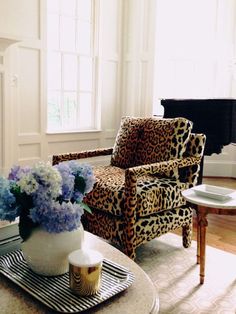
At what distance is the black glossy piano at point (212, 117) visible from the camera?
10.9 feet

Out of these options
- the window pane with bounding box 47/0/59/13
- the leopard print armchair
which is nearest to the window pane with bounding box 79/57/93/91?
the window pane with bounding box 47/0/59/13

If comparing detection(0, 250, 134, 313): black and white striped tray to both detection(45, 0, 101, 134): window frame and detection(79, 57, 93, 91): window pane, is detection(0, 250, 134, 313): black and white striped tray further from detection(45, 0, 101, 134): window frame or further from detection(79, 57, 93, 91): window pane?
detection(79, 57, 93, 91): window pane

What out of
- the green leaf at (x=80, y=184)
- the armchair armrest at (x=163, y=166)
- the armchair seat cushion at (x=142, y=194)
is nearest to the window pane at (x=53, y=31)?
the armchair seat cushion at (x=142, y=194)

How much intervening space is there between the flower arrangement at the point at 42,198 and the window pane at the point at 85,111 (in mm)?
3675

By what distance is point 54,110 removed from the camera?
458 centimetres

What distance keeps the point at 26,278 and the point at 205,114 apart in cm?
255

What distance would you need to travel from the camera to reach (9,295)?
1.14m

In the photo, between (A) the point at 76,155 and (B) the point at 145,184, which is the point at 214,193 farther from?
(A) the point at 76,155

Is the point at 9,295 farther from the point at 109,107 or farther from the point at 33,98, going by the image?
the point at 109,107

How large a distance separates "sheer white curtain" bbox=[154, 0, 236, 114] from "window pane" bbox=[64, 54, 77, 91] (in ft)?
3.61

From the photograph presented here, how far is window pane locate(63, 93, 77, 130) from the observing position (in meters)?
4.69

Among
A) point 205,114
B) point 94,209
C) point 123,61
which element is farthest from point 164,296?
point 123,61

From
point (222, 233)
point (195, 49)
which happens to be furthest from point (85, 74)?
point (222, 233)

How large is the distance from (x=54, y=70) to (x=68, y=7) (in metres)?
0.78
